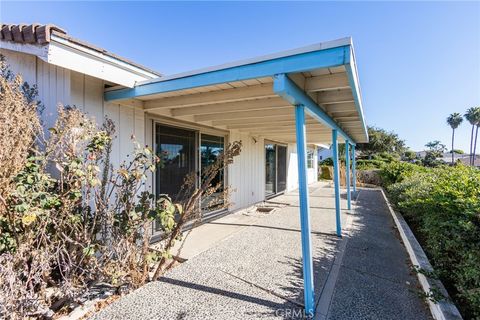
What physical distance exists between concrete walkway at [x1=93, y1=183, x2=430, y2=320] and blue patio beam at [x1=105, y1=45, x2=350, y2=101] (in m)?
2.60

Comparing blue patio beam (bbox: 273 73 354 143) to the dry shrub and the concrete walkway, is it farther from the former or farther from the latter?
the dry shrub

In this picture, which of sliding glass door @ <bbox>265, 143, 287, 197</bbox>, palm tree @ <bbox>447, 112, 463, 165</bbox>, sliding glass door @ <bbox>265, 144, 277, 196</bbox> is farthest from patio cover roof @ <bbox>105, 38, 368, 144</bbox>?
palm tree @ <bbox>447, 112, 463, 165</bbox>

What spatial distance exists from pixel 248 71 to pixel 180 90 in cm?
111

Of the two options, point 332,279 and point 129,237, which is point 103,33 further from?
point 332,279

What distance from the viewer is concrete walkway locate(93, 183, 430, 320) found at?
255 cm

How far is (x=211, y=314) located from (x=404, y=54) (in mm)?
9262

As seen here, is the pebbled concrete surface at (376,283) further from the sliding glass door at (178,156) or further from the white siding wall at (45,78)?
the white siding wall at (45,78)

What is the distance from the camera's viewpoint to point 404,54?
25.2 ft

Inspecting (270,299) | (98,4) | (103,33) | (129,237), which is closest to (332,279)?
(270,299)

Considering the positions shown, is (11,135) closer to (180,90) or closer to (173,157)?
(180,90)

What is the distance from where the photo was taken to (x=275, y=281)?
3.18 meters

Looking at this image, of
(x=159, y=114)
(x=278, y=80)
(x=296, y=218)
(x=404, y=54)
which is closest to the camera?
(x=278, y=80)

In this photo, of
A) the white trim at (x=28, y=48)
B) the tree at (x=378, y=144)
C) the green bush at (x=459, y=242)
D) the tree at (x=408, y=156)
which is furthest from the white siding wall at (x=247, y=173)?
the tree at (x=408, y=156)

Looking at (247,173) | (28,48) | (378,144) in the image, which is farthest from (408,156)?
(28,48)
